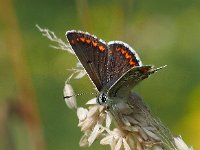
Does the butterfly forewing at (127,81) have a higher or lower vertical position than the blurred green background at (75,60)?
lower

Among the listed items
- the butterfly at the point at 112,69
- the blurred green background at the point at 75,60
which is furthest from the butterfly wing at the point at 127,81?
the blurred green background at the point at 75,60

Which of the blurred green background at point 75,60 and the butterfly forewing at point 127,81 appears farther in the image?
the blurred green background at point 75,60

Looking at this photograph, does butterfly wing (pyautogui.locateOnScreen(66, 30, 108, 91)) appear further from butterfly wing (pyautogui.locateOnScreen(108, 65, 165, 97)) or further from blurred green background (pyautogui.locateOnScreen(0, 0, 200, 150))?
blurred green background (pyautogui.locateOnScreen(0, 0, 200, 150))

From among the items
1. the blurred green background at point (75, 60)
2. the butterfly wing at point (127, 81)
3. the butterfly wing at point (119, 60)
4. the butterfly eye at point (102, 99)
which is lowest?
the butterfly eye at point (102, 99)

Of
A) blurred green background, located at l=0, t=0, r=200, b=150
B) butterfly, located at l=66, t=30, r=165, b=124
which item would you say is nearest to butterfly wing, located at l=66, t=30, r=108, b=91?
butterfly, located at l=66, t=30, r=165, b=124

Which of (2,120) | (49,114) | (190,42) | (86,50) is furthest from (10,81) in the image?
(86,50)

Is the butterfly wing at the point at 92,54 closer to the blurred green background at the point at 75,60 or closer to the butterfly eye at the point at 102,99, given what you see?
the butterfly eye at the point at 102,99

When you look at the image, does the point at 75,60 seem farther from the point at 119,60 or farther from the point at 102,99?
the point at 102,99
